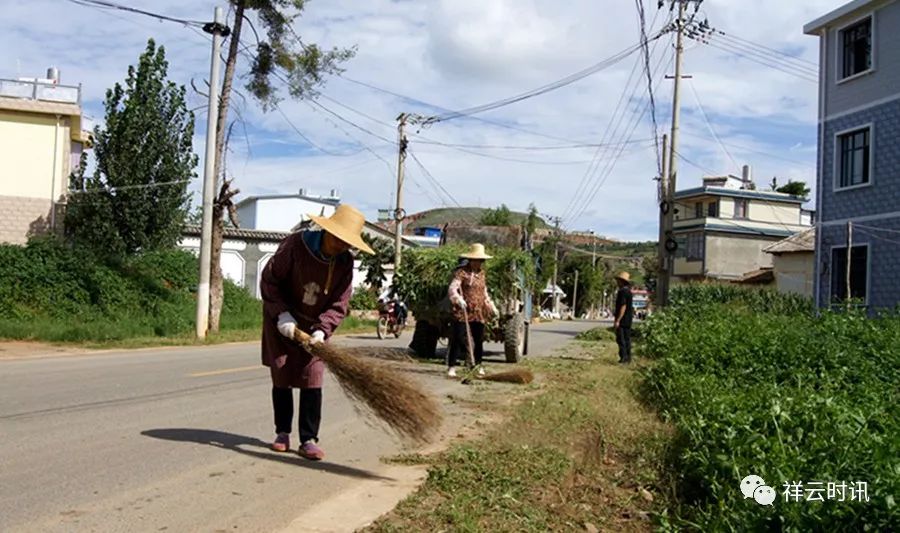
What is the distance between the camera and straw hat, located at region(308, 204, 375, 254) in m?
5.94

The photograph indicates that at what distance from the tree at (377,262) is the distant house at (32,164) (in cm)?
925

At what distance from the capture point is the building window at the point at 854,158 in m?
23.0

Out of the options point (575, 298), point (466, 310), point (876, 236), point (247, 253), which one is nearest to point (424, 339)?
point (466, 310)

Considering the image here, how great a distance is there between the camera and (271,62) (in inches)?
892

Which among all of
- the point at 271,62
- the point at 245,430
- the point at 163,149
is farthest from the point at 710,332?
the point at 163,149

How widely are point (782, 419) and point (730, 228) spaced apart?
181ft

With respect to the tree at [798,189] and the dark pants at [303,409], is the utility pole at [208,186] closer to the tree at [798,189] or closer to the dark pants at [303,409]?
the dark pants at [303,409]

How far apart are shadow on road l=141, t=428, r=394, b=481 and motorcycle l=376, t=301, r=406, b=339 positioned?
49.8 ft

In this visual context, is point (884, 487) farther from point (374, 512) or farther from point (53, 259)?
point (53, 259)

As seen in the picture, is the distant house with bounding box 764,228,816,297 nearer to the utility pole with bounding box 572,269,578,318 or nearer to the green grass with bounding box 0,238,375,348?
the green grass with bounding box 0,238,375,348

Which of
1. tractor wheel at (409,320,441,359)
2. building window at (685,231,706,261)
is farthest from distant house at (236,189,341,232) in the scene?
tractor wheel at (409,320,441,359)

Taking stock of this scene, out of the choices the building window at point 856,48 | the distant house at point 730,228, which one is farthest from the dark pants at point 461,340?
the distant house at point 730,228

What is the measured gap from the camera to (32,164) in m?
24.7

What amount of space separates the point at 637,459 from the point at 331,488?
2220 mm
